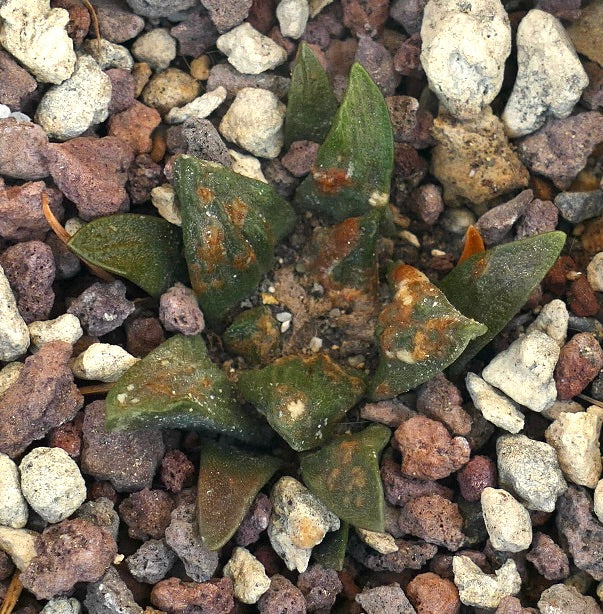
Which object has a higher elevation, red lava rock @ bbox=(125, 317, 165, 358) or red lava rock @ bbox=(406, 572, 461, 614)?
red lava rock @ bbox=(125, 317, 165, 358)

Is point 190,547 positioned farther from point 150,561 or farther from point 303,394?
point 303,394

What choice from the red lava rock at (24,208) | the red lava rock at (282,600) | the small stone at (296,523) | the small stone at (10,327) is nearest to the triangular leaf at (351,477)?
the small stone at (296,523)

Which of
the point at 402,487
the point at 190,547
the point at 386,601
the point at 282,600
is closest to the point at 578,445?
the point at 402,487

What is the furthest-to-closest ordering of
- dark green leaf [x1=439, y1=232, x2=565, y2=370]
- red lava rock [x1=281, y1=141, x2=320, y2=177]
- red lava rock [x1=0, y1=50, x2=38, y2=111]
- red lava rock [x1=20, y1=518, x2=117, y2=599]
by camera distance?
red lava rock [x1=281, y1=141, x2=320, y2=177] < red lava rock [x1=0, y1=50, x2=38, y2=111] < dark green leaf [x1=439, y1=232, x2=565, y2=370] < red lava rock [x1=20, y1=518, x2=117, y2=599]

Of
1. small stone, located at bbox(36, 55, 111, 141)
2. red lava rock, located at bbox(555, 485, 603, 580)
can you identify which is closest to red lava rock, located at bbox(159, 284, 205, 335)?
small stone, located at bbox(36, 55, 111, 141)

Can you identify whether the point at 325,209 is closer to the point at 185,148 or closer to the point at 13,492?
the point at 185,148

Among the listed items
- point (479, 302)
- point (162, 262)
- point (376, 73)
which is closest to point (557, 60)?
point (376, 73)

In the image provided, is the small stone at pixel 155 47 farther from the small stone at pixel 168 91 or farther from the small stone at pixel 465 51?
the small stone at pixel 465 51

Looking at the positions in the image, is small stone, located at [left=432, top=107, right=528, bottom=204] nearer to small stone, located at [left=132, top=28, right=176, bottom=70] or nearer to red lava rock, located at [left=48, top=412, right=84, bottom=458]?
small stone, located at [left=132, top=28, right=176, bottom=70]
